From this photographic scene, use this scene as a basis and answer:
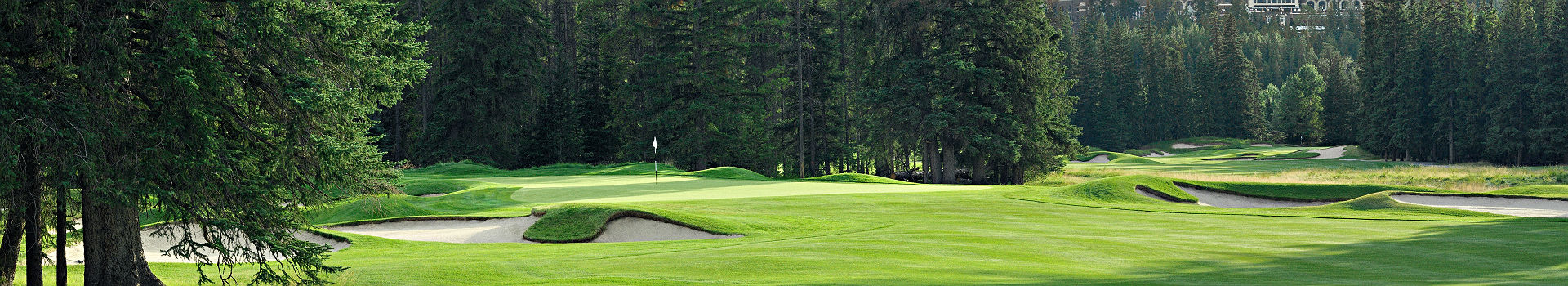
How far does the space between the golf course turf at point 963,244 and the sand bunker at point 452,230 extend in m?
0.46

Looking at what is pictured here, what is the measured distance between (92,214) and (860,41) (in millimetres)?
40385

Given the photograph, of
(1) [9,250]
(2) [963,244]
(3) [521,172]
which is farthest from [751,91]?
(1) [9,250]

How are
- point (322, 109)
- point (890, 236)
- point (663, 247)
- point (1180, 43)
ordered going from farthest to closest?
point (1180, 43), point (890, 236), point (663, 247), point (322, 109)

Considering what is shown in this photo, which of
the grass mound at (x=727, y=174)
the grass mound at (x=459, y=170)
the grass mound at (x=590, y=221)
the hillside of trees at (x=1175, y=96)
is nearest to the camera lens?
the grass mound at (x=590, y=221)

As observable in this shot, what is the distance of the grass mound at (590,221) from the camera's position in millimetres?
18484

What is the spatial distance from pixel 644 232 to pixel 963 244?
6.17 m

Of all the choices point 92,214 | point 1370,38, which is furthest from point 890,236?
point 1370,38

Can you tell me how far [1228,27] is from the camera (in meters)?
122

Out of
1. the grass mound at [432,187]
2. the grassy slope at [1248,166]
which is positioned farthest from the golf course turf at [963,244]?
the grassy slope at [1248,166]

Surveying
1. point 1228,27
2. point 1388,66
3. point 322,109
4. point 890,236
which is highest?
point 1228,27

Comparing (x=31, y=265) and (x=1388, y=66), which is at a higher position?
(x=1388, y=66)

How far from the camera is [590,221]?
18.9 metres

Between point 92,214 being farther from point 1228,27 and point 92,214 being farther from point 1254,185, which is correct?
point 1228,27

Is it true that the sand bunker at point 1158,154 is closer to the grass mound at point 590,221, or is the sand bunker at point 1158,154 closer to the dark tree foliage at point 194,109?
the grass mound at point 590,221
